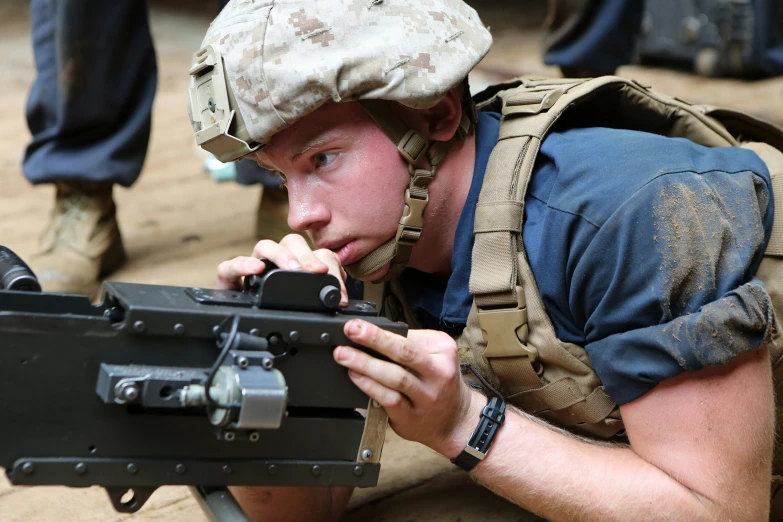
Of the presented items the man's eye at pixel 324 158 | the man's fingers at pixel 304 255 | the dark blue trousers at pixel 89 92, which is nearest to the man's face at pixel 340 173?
the man's eye at pixel 324 158

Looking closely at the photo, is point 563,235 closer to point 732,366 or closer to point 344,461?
point 732,366

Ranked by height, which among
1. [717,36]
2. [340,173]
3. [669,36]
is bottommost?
[669,36]

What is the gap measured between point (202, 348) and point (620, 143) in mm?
957

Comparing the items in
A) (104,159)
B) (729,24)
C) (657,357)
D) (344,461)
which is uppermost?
(657,357)

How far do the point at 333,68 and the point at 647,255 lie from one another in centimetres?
69

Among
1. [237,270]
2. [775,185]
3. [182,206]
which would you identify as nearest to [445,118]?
[237,270]

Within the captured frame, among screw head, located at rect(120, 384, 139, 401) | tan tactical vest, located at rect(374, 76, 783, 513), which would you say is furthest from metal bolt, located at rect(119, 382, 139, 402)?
tan tactical vest, located at rect(374, 76, 783, 513)

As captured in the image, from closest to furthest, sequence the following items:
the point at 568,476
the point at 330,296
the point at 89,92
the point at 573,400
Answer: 1. the point at 330,296
2. the point at 568,476
3. the point at 573,400
4. the point at 89,92

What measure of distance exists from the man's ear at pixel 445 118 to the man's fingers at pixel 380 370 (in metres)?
0.63

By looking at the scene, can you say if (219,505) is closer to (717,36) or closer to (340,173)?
(340,173)

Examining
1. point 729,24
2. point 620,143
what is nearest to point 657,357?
point 620,143

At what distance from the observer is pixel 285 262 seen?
1737 millimetres

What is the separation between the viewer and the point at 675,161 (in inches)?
73.2

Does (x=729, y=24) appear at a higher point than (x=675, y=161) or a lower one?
lower
